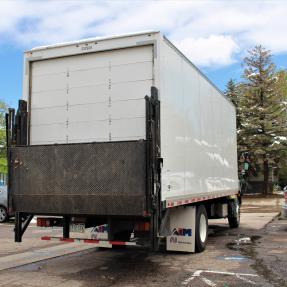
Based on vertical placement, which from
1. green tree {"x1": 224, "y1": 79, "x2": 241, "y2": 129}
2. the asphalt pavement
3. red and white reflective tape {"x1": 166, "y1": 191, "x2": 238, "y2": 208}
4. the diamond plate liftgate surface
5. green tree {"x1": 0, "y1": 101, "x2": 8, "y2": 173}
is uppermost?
green tree {"x1": 224, "y1": 79, "x2": 241, "y2": 129}

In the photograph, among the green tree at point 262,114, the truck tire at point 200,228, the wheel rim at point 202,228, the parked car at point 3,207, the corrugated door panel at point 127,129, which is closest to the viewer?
the corrugated door panel at point 127,129

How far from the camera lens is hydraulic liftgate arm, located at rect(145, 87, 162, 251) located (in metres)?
7.32

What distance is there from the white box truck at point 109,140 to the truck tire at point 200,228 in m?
0.22

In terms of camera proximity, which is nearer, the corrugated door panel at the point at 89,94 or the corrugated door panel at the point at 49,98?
the corrugated door panel at the point at 89,94

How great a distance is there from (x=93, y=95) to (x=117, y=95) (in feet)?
1.60

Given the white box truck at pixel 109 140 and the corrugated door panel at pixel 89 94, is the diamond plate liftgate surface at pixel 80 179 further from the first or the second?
the corrugated door panel at pixel 89 94

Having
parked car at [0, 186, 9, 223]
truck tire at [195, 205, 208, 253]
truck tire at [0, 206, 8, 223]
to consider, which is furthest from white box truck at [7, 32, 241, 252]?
truck tire at [0, 206, 8, 223]

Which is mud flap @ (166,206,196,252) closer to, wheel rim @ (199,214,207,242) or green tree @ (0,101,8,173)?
wheel rim @ (199,214,207,242)

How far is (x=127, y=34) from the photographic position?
26.9 ft

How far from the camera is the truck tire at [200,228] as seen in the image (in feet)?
32.5

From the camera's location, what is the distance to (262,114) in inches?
1548

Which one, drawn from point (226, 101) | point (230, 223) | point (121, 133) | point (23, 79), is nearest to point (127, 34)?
point (121, 133)

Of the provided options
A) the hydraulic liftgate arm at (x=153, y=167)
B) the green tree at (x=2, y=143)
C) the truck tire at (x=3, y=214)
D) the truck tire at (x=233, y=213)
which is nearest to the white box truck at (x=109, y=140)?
the hydraulic liftgate arm at (x=153, y=167)

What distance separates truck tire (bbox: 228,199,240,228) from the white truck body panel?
5.48 metres
